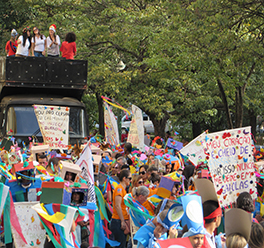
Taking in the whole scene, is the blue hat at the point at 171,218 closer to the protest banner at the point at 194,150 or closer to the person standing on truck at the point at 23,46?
the protest banner at the point at 194,150

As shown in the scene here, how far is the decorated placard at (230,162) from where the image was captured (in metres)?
5.39

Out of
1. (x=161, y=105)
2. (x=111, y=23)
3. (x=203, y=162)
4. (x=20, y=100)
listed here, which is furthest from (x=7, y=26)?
(x=203, y=162)

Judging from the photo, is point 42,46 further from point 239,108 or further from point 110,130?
point 239,108

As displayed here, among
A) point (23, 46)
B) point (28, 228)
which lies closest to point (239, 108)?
point (23, 46)

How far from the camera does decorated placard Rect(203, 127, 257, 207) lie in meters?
5.39

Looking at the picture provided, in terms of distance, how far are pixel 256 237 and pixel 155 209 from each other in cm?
175

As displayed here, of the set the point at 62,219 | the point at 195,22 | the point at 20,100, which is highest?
the point at 195,22

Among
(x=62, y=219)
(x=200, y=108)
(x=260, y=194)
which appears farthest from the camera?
(x=200, y=108)

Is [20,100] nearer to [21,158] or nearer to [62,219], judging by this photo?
[21,158]

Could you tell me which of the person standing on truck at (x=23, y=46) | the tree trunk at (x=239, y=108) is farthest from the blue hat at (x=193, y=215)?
the tree trunk at (x=239, y=108)

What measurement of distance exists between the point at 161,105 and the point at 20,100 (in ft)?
22.5

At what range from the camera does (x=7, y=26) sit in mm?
21359

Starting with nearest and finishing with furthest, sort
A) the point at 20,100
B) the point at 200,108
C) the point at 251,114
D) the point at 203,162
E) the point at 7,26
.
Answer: the point at 203,162 < the point at 20,100 < the point at 200,108 < the point at 7,26 < the point at 251,114

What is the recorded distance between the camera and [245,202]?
17.1 ft
